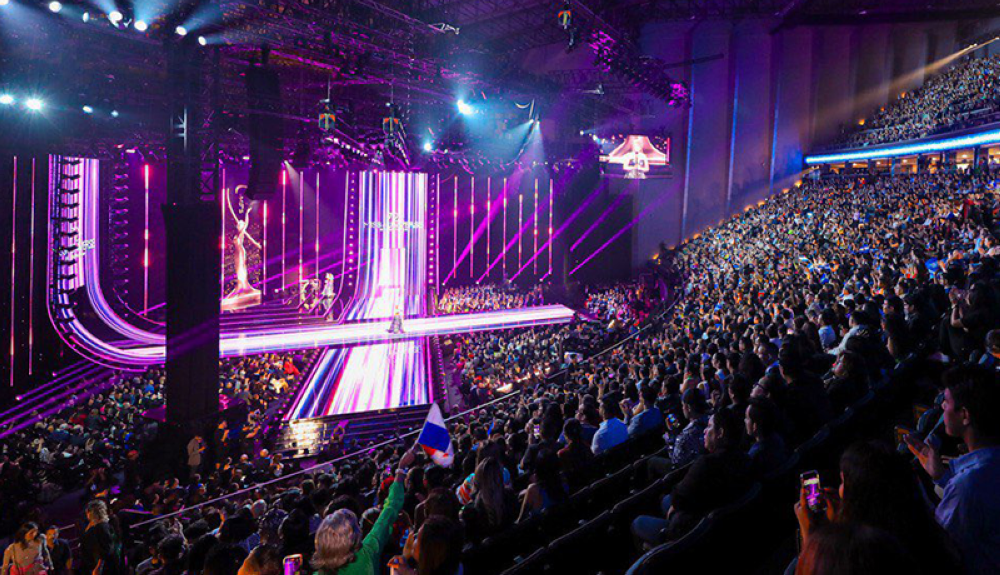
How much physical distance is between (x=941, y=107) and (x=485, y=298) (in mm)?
17407

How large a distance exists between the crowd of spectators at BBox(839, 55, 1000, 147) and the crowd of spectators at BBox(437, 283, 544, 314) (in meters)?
13.7

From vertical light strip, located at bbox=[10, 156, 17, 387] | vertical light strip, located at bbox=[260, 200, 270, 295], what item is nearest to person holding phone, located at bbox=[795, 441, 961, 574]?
vertical light strip, located at bbox=[10, 156, 17, 387]

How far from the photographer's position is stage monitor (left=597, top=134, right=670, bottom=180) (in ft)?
69.4

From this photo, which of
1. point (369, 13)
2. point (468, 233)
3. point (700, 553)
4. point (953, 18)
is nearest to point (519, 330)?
point (468, 233)

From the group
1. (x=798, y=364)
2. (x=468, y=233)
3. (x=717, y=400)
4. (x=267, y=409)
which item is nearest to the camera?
(x=798, y=364)

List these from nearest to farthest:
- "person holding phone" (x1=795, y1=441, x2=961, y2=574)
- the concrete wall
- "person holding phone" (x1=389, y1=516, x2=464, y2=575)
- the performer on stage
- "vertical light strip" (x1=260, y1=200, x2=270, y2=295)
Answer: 1. "person holding phone" (x1=795, y1=441, x2=961, y2=574)
2. "person holding phone" (x1=389, y1=516, x2=464, y2=575)
3. the performer on stage
4. "vertical light strip" (x1=260, y1=200, x2=270, y2=295)
5. the concrete wall

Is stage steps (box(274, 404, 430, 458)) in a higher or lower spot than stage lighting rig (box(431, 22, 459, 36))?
lower

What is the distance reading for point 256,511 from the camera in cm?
504

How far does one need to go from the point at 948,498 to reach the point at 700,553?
873 millimetres

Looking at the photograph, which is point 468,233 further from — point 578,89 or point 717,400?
point 717,400

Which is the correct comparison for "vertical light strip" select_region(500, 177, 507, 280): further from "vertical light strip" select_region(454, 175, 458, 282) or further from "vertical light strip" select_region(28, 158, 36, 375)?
"vertical light strip" select_region(28, 158, 36, 375)

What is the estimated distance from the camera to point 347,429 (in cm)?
1124

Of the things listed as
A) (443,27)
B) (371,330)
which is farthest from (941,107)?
(371,330)

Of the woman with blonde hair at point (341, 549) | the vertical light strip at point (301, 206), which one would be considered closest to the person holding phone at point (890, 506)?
the woman with blonde hair at point (341, 549)
